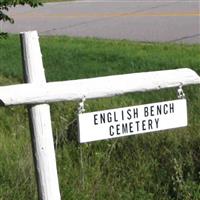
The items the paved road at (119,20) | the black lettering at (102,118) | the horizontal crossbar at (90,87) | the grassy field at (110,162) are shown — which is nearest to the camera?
the horizontal crossbar at (90,87)

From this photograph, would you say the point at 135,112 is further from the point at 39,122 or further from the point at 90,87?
the point at 39,122

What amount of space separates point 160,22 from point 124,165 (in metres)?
10.8

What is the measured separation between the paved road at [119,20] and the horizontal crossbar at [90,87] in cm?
801

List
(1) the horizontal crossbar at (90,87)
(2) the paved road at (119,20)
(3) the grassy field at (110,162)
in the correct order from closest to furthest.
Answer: (1) the horizontal crossbar at (90,87)
(3) the grassy field at (110,162)
(2) the paved road at (119,20)

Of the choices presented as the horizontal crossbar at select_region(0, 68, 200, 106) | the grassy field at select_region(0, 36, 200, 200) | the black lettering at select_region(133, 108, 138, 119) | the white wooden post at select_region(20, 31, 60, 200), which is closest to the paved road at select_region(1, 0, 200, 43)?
the grassy field at select_region(0, 36, 200, 200)

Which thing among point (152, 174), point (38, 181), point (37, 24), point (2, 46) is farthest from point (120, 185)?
point (37, 24)

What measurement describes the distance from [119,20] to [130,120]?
13.1 m

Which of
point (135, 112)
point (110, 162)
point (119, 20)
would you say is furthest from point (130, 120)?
point (119, 20)

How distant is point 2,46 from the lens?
1234 centimetres

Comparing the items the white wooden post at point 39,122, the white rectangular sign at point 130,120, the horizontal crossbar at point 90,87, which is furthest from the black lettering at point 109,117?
the white wooden post at point 39,122

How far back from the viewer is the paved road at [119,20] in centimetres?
1373

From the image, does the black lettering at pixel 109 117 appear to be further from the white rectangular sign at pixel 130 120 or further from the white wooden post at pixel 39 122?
the white wooden post at pixel 39 122

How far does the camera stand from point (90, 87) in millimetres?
3867

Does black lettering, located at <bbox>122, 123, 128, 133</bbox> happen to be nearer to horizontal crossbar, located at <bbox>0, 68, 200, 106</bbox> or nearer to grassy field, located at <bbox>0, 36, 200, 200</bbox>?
horizontal crossbar, located at <bbox>0, 68, 200, 106</bbox>
